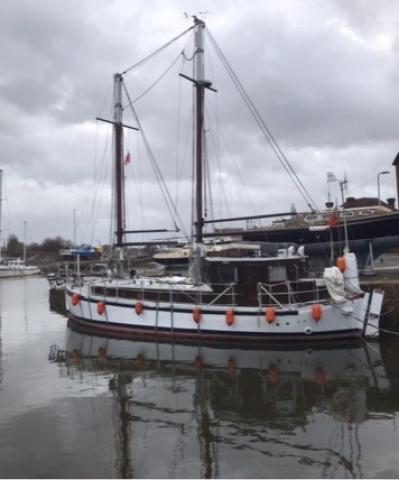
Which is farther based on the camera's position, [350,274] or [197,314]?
[197,314]

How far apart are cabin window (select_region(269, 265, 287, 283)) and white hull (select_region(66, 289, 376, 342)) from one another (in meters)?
1.44

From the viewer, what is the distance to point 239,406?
10.6m

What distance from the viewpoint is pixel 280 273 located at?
18219mm

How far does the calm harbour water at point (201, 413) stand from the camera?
24.9 feet

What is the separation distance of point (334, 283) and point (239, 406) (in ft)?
26.6

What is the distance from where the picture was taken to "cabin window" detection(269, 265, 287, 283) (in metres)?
18.1

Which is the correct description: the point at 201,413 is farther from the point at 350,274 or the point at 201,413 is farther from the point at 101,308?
the point at 101,308

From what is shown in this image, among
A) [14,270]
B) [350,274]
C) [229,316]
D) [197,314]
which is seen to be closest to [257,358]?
[229,316]

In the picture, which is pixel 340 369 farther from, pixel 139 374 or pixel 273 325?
pixel 139 374

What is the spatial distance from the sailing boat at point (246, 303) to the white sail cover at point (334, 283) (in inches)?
1.5

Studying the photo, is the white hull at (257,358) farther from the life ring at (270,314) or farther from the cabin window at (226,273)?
the cabin window at (226,273)

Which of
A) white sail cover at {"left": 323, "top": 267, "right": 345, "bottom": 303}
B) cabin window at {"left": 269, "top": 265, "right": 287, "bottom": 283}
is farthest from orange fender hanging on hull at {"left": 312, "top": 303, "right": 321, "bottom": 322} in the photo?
cabin window at {"left": 269, "top": 265, "right": 287, "bottom": 283}

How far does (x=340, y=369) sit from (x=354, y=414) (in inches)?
157

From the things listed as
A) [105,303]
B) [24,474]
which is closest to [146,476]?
[24,474]
